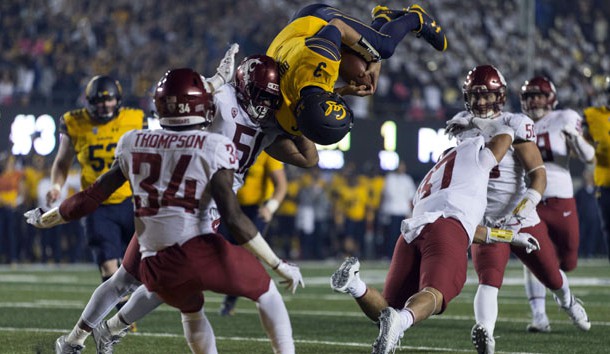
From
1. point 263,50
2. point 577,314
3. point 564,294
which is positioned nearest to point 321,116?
point 564,294

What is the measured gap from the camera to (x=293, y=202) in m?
19.2

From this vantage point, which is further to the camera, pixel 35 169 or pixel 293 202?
pixel 293 202

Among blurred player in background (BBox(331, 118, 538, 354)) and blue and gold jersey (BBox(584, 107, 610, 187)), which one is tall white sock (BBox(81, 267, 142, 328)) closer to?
blurred player in background (BBox(331, 118, 538, 354))

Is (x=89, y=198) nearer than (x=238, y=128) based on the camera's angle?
Yes

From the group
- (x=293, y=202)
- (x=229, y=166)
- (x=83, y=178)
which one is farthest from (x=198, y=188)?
(x=293, y=202)

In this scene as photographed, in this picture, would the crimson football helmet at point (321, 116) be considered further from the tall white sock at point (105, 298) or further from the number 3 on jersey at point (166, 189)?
the number 3 on jersey at point (166, 189)

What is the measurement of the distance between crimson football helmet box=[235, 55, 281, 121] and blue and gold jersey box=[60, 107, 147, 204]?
2.44m

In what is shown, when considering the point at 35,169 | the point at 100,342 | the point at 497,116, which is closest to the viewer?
the point at 100,342

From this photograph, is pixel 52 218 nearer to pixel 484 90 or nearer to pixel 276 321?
pixel 276 321

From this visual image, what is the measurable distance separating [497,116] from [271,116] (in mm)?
1340

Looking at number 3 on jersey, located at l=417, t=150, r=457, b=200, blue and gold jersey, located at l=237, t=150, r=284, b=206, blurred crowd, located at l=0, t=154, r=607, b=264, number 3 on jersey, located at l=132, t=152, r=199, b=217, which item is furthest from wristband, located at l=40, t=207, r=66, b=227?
blurred crowd, located at l=0, t=154, r=607, b=264

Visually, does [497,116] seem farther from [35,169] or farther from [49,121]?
[35,169]

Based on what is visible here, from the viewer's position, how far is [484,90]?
6531mm

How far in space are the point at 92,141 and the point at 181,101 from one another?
3462 millimetres
